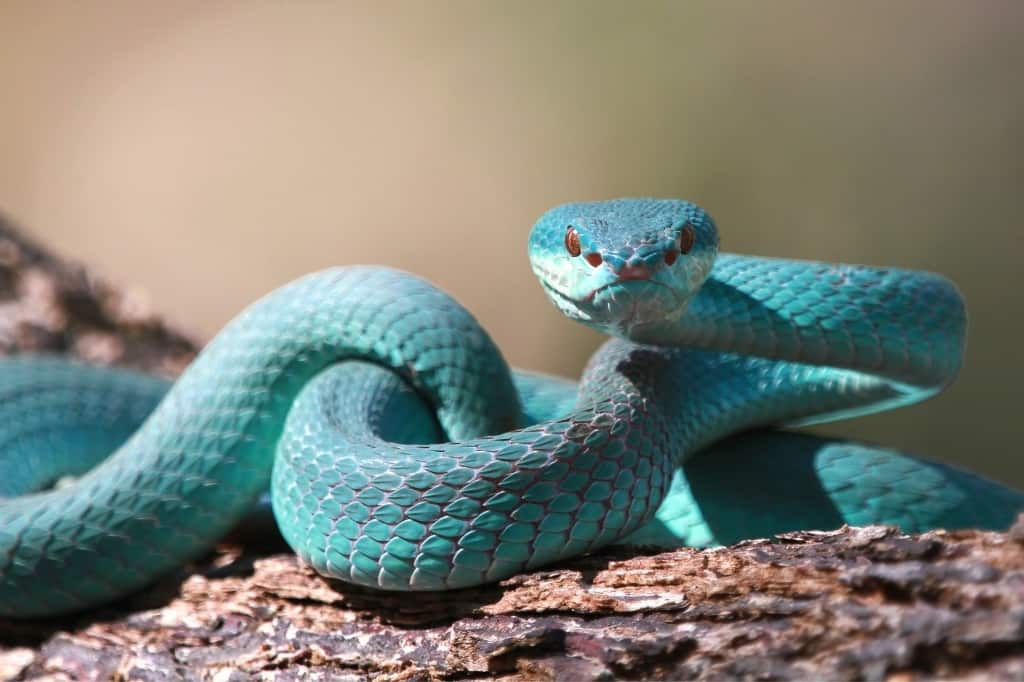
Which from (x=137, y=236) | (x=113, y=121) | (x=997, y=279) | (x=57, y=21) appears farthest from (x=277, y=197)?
(x=997, y=279)

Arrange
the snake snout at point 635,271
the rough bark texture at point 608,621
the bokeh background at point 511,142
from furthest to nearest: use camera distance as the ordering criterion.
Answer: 1. the bokeh background at point 511,142
2. the snake snout at point 635,271
3. the rough bark texture at point 608,621

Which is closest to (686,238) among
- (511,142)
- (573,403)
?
(573,403)

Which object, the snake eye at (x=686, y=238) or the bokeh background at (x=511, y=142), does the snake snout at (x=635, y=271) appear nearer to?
the snake eye at (x=686, y=238)

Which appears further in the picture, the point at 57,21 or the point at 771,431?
the point at 57,21

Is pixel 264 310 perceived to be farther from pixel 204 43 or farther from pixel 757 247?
pixel 204 43

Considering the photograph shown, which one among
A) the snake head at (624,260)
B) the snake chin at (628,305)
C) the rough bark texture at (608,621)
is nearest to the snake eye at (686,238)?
the snake head at (624,260)

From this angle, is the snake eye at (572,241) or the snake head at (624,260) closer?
the snake head at (624,260)

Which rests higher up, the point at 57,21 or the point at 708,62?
the point at 57,21
